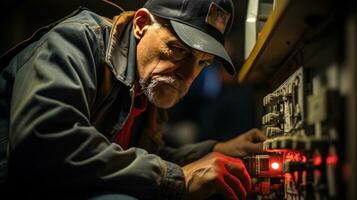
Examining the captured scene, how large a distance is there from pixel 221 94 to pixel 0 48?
122 centimetres

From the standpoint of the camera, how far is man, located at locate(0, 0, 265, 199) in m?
0.93

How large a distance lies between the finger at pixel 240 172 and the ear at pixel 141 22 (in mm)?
517

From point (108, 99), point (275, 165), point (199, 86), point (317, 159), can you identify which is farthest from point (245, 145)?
point (199, 86)

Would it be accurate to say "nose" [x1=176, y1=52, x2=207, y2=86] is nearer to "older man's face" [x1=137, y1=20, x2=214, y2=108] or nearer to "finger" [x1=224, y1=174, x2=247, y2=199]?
"older man's face" [x1=137, y1=20, x2=214, y2=108]

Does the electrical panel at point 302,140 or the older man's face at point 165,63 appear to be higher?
the older man's face at point 165,63

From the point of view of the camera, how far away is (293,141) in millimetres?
762

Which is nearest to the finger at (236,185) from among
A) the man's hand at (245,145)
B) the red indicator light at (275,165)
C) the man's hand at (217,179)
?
the man's hand at (217,179)

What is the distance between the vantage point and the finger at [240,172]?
1114mm

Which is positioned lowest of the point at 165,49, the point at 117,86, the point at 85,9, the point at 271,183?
the point at 271,183

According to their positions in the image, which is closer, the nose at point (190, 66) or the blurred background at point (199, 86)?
the nose at point (190, 66)

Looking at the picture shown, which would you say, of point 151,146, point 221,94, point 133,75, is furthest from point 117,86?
point 221,94

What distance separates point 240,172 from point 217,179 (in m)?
0.09

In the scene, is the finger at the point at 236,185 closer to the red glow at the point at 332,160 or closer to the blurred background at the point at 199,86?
the red glow at the point at 332,160

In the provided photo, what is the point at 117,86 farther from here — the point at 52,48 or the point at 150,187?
the point at 150,187
